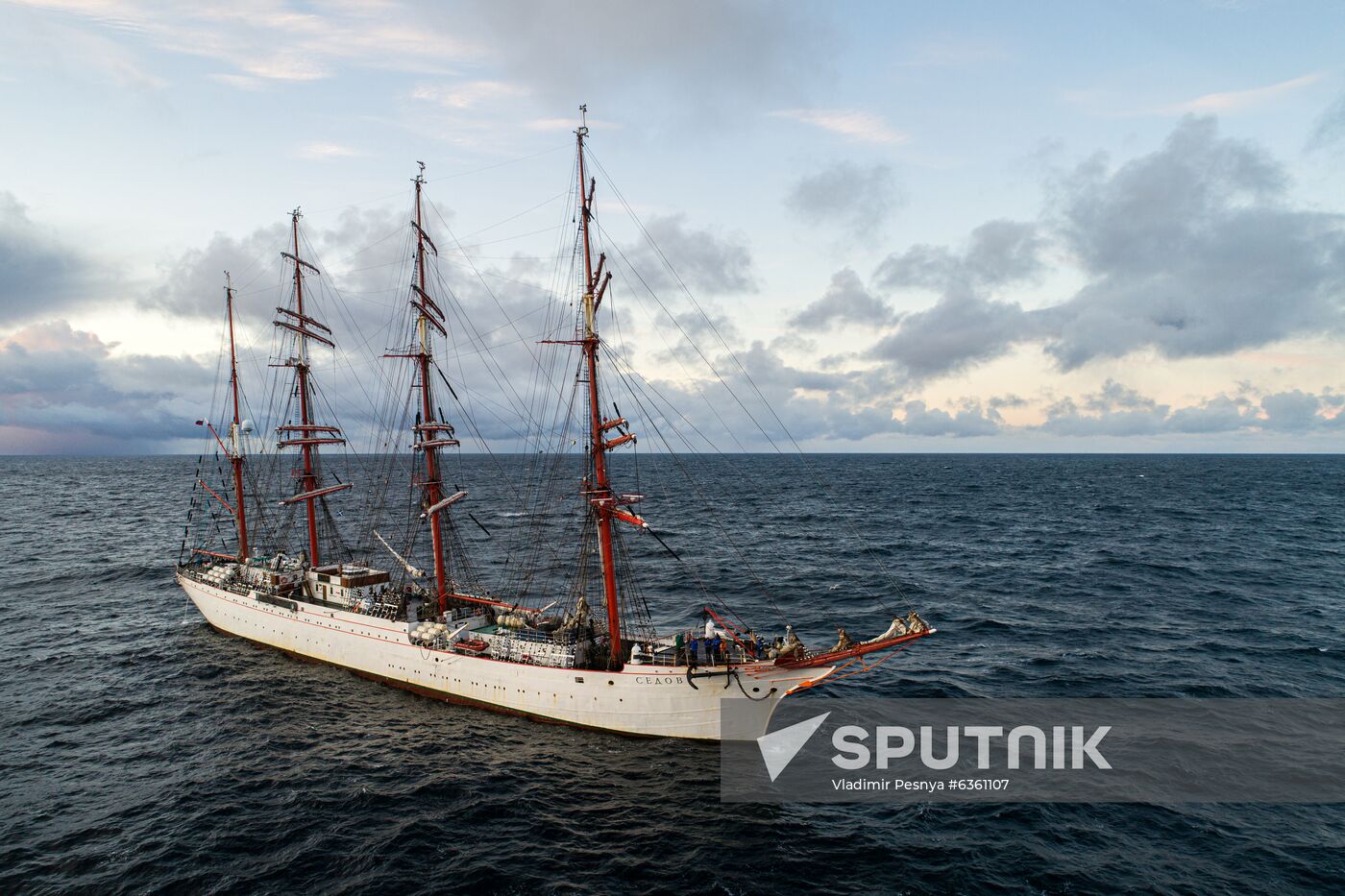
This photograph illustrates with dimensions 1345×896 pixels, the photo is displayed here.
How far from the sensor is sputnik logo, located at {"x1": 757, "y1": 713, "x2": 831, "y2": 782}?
89.3 feet

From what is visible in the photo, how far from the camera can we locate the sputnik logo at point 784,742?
27225 mm

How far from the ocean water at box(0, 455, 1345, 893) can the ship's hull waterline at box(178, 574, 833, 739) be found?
0.94 m

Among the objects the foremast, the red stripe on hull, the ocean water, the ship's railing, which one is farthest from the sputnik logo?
the foremast

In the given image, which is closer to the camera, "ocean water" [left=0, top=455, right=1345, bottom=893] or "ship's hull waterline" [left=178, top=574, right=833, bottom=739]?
"ocean water" [left=0, top=455, right=1345, bottom=893]

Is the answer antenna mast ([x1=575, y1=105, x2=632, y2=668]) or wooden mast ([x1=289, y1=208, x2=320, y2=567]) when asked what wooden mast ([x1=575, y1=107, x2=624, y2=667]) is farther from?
wooden mast ([x1=289, y1=208, x2=320, y2=567])

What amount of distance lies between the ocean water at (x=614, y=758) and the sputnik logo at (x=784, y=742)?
2444mm

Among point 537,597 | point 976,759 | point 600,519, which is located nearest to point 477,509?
point 537,597

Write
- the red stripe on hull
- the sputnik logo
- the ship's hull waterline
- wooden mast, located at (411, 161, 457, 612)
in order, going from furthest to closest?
wooden mast, located at (411, 161, 457, 612) < the red stripe on hull < the ship's hull waterline < the sputnik logo

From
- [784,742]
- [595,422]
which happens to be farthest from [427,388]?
[784,742]

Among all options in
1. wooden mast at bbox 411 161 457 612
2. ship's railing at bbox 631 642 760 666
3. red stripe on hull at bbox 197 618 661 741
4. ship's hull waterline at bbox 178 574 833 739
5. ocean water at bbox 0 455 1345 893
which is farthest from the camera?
wooden mast at bbox 411 161 457 612

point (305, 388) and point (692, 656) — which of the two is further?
point (305, 388)

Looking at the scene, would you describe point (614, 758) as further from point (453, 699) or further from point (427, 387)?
point (427, 387)

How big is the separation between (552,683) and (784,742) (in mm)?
10964

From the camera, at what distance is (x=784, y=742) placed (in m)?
29.1
